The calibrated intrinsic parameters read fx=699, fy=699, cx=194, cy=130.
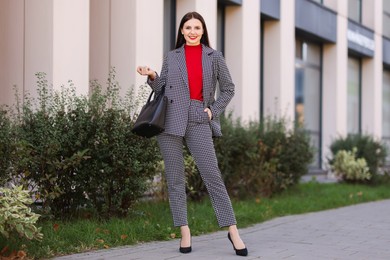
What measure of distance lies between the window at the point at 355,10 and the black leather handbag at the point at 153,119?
618 inches

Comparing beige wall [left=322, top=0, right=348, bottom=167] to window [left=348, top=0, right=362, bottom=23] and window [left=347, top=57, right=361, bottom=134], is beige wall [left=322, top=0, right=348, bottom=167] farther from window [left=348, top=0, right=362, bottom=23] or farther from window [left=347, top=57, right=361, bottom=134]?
window [left=347, top=57, right=361, bottom=134]

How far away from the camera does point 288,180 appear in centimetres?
1141

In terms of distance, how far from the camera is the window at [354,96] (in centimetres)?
2109

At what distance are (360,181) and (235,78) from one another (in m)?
3.71

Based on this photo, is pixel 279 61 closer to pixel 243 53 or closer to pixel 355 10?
pixel 243 53

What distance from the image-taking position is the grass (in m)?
5.73

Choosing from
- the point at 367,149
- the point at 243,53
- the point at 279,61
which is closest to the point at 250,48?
the point at 243,53

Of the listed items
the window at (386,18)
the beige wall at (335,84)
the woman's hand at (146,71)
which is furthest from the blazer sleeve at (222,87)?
the window at (386,18)

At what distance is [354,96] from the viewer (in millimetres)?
21531

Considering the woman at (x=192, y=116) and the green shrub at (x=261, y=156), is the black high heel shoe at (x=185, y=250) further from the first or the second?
the green shrub at (x=261, y=156)

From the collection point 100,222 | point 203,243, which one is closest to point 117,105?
point 100,222

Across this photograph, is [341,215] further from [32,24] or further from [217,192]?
[32,24]

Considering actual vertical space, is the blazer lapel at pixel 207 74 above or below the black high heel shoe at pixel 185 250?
above

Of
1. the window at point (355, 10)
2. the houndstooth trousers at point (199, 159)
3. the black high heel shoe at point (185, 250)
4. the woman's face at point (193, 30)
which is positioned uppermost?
the window at point (355, 10)
